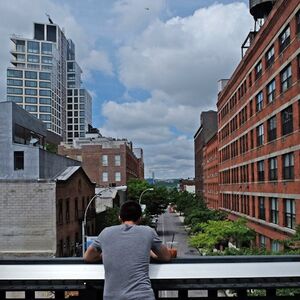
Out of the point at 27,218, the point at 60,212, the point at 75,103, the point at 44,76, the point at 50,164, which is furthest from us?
the point at 75,103

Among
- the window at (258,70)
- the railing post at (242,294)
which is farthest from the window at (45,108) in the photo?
the railing post at (242,294)

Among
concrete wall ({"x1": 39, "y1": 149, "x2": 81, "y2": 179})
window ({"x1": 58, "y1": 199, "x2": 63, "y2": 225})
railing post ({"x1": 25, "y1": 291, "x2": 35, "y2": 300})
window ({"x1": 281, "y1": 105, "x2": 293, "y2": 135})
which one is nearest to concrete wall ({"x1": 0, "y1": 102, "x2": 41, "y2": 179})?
concrete wall ({"x1": 39, "y1": 149, "x2": 81, "y2": 179})

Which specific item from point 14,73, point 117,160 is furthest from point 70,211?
point 117,160

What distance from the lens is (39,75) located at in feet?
267

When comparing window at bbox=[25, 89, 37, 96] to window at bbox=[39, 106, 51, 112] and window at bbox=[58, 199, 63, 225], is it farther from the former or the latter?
window at bbox=[58, 199, 63, 225]

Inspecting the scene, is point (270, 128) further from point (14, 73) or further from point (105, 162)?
point (105, 162)

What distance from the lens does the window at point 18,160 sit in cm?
3011

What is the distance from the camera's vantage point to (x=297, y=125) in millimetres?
23969

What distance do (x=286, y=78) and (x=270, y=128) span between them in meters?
5.13

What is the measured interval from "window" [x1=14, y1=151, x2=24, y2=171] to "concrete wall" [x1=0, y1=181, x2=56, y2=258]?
241cm

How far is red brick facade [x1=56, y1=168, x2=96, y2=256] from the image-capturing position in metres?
29.1

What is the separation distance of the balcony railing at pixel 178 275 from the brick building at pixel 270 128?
22371mm

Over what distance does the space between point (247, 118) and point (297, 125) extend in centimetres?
1452

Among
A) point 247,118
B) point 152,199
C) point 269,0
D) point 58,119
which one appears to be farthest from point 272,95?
point 58,119
